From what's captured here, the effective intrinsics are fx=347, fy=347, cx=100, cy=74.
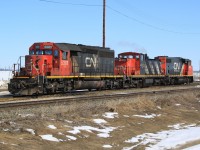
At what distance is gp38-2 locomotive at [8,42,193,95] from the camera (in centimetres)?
2287

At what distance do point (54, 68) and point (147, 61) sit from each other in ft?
55.1

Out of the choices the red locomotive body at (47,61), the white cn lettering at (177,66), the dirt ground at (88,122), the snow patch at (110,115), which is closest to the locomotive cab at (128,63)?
the red locomotive body at (47,61)

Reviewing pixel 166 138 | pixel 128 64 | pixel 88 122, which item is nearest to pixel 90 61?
pixel 128 64

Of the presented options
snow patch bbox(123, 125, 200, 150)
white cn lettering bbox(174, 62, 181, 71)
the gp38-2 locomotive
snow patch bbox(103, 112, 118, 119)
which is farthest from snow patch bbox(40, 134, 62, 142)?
white cn lettering bbox(174, 62, 181, 71)

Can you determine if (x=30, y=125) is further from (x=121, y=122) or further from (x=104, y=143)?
(x=121, y=122)

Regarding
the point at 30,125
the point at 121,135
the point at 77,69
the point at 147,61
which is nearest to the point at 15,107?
the point at 30,125

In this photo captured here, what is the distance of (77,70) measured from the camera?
27031mm

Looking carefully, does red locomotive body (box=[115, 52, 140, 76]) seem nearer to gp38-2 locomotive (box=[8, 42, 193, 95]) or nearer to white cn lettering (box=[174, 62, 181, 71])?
gp38-2 locomotive (box=[8, 42, 193, 95])

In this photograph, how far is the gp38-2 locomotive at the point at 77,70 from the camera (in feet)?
75.0

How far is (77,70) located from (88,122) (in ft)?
44.1

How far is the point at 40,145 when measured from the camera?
33.1 feet

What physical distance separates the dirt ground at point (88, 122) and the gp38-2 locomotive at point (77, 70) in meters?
5.93

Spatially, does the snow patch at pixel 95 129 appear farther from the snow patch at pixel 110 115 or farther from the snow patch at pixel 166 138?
the snow patch at pixel 110 115

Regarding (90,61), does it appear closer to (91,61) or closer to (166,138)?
(91,61)
